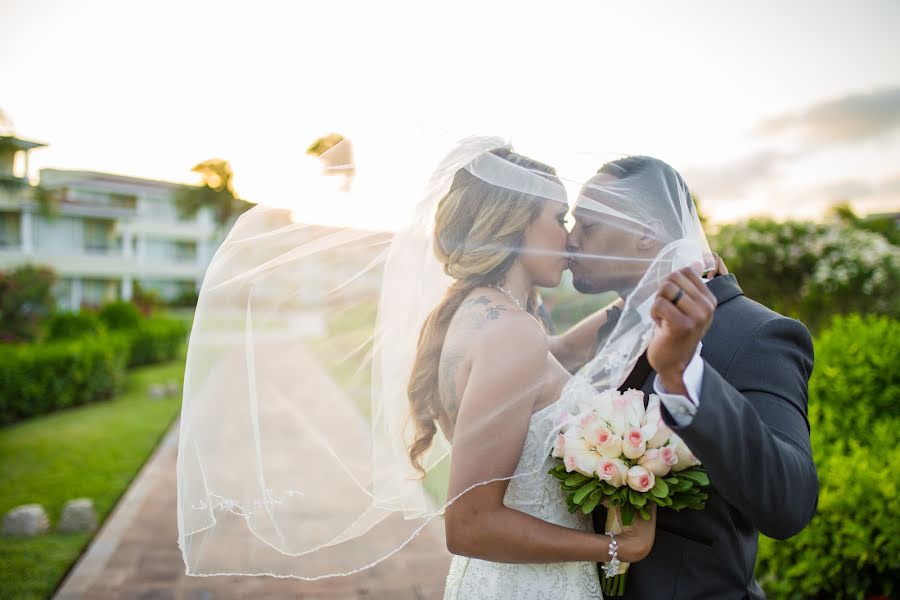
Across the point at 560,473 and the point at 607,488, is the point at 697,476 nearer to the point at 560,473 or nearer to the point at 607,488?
the point at 607,488

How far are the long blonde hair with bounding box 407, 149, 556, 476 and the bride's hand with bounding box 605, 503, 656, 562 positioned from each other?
67cm

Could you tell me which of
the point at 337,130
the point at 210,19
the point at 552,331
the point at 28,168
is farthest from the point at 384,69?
the point at 28,168

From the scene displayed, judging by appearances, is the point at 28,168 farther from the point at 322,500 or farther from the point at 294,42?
the point at 322,500

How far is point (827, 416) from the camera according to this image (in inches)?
186

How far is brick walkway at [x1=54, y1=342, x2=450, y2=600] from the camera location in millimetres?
4973

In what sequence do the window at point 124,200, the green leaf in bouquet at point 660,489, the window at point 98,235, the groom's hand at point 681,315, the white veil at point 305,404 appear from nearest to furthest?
the groom's hand at point 681,315 < the green leaf in bouquet at point 660,489 < the white veil at point 305,404 < the window at point 98,235 < the window at point 124,200

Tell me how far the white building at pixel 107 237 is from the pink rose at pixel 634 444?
116 feet

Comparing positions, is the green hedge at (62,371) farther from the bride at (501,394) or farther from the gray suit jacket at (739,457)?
the gray suit jacket at (739,457)

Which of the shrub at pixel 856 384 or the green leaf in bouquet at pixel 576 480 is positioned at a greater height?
the green leaf in bouquet at pixel 576 480

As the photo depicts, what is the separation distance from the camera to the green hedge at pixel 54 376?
11703 mm

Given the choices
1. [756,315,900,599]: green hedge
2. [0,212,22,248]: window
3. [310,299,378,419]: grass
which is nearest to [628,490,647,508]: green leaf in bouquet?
[310,299,378,419]: grass

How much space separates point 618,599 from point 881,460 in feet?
9.07

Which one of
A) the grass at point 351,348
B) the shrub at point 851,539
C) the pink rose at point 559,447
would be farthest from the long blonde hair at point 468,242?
the shrub at point 851,539

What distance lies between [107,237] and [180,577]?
46.3 metres
